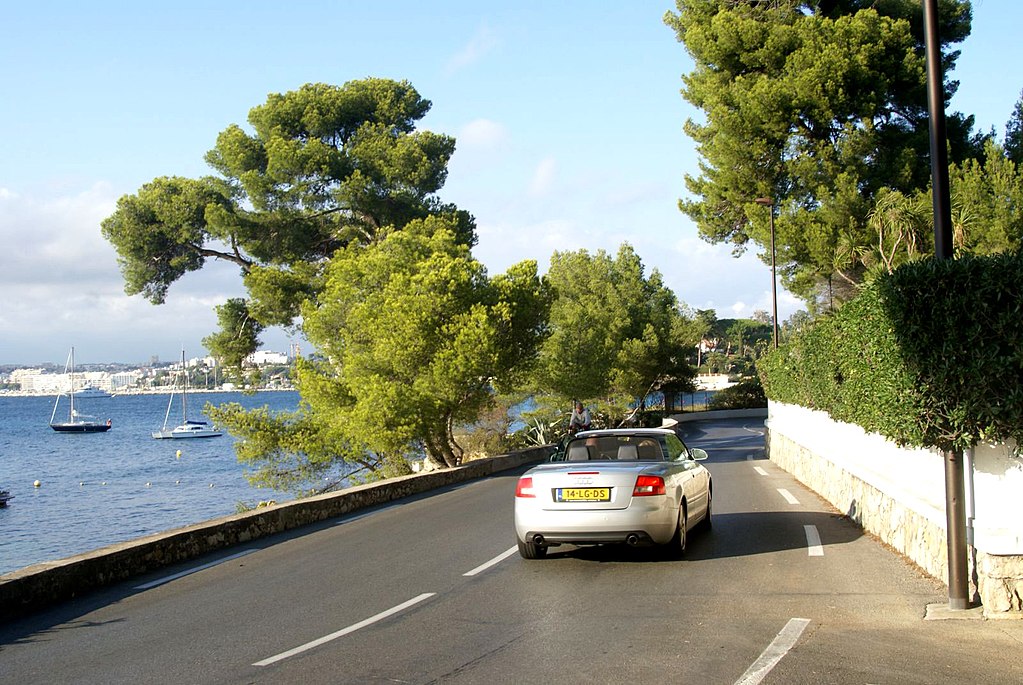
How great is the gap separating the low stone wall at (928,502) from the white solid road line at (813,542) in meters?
0.71

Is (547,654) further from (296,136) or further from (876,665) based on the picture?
(296,136)

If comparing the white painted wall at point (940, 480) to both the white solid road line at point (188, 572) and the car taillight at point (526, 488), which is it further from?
the white solid road line at point (188, 572)

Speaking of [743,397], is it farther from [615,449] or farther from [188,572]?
[188,572]

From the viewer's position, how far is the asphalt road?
655cm

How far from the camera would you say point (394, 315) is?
93.4 feet

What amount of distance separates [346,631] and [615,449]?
206 inches

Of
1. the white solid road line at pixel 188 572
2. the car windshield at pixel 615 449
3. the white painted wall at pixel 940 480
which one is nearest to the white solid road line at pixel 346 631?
the car windshield at pixel 615 449

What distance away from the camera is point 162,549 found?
472 inches

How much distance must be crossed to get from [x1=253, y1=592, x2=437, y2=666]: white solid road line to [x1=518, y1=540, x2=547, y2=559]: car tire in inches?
71.4

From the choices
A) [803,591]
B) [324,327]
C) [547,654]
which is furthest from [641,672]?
[324,327]

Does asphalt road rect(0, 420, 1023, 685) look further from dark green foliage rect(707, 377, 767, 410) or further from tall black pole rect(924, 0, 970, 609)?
dark green foliage rect(707, 377, 767, 410)

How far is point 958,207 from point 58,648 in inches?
1016

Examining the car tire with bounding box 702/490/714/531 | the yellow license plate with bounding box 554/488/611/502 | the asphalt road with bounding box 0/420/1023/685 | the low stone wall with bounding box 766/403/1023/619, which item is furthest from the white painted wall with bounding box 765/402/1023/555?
the yellow license plate with bounding box 554/488/611/502

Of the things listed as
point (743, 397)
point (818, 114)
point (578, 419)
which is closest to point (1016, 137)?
point (818, 114)
